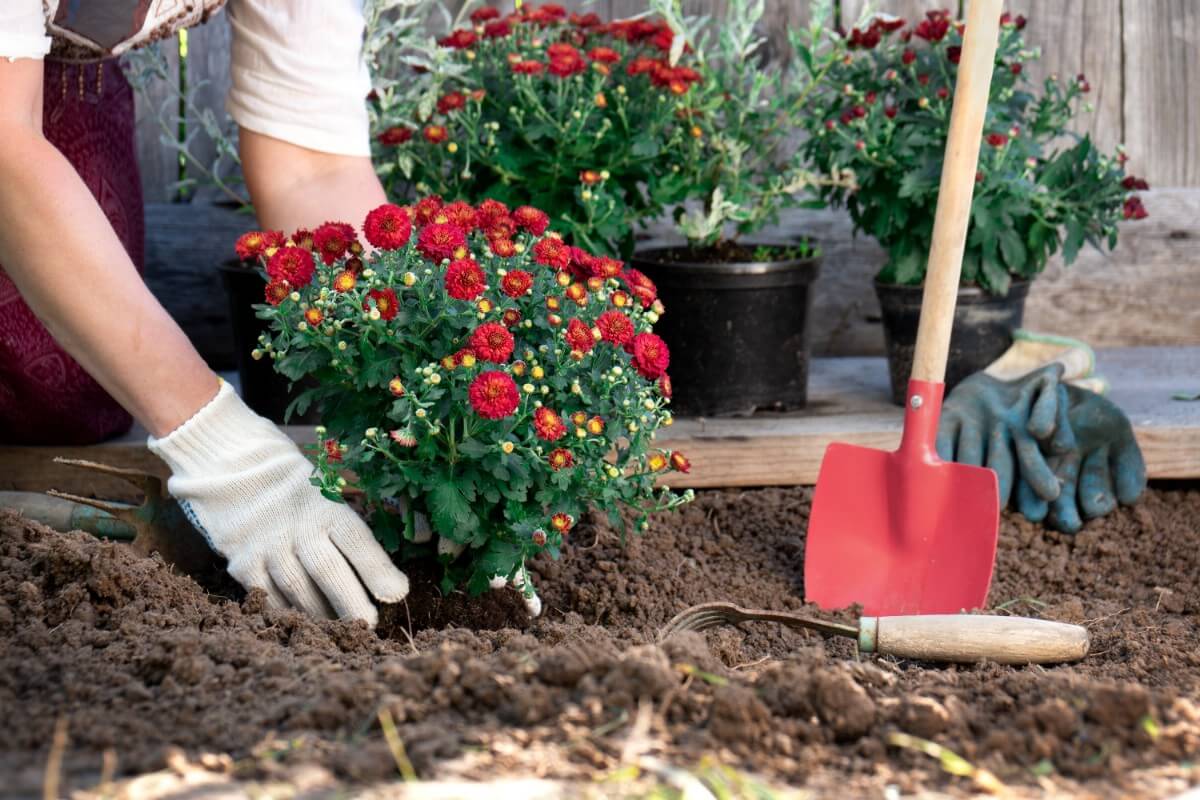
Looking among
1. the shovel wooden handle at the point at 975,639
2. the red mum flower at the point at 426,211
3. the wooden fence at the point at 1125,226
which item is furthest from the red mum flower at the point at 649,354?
the wooden fence at the point at 1125,226

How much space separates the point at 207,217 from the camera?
9.24 ft

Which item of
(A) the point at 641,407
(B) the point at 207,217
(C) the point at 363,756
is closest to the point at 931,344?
(A) the point at 641,407

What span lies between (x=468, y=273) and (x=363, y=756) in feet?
2.09

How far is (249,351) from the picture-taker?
2314mm

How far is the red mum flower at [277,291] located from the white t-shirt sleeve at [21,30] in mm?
417

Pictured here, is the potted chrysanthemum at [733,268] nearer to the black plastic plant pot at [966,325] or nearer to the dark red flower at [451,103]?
the black plastic plant pot at [966,325]

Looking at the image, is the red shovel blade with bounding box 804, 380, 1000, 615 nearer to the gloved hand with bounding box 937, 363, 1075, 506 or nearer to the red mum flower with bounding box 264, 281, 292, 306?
the gloved hand with bounding box 937, 363, 1075, 506

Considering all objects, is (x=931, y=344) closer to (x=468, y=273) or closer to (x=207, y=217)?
(x=468, y=273)

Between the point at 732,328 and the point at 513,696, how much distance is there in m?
1.33

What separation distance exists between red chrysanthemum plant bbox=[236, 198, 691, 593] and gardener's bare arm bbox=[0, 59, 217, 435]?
167mm

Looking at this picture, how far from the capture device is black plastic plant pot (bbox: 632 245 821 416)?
2.32 meters

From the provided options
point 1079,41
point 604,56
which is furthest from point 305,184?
point 1079,41

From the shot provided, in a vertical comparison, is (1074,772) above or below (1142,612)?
above

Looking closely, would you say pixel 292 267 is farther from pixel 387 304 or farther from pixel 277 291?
pixel 387 304
